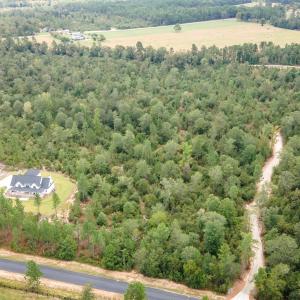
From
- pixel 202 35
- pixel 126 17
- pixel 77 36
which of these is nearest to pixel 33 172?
pixel 77 36

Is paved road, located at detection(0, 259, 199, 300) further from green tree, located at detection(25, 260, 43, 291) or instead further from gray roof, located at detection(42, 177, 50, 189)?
gray roof, located at detection(42, 177, 50, 189)

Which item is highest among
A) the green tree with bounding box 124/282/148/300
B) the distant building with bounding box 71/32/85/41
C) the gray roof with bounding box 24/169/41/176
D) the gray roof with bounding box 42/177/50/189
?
the distant building with bounding box 71/32/85/41

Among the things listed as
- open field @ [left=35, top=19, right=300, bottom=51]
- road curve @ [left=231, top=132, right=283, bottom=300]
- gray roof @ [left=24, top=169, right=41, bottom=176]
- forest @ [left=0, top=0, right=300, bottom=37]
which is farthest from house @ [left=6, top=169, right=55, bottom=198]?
forest @ [left=0, top=0, right=300, bottom=37]

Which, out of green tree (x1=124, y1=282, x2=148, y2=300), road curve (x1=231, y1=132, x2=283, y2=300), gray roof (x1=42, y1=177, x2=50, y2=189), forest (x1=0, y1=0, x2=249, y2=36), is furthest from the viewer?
forest (x1=0, y1=0, x2=249, y2=36)

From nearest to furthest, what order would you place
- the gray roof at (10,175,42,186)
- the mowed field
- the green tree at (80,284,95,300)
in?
the green tree at (80,284,95,300) < the gray roof at (10,175,42,186) < the mowed field

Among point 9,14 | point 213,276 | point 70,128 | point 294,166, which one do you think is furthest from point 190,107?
point 9,14

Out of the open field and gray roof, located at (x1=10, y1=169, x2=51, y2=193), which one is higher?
the open field
